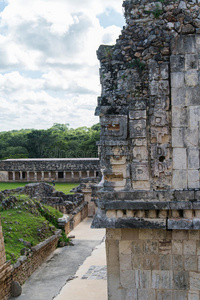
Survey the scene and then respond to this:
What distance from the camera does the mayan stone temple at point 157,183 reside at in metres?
4.50

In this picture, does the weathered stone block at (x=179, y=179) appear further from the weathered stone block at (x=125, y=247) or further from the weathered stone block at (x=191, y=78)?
the weathered stone block at (x=191, y=78)

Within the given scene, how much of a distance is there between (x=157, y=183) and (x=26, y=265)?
898cm

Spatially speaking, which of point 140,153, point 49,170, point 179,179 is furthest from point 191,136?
point 49,170

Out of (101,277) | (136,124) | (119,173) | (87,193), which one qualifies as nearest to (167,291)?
(119,173)

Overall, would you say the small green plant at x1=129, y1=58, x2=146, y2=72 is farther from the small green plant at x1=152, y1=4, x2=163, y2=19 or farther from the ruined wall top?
the ruined wall top

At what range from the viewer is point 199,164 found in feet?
14.6

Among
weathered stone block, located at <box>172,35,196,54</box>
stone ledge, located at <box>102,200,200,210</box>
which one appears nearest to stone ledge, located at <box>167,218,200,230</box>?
stone ledge, located at <box>102,200,200,210</box>

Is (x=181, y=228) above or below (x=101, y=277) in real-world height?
above

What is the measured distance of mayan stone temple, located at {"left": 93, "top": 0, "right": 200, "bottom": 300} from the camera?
450cm

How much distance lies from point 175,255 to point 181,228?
47 cm

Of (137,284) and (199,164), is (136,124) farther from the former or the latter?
(137,284)

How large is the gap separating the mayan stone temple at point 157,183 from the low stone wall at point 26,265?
6.57m

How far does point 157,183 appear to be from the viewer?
4.53m

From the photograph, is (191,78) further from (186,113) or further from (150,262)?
(150,262)
